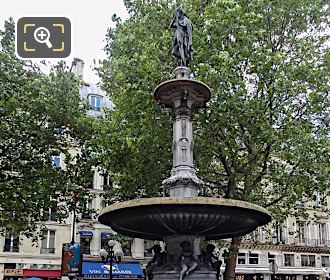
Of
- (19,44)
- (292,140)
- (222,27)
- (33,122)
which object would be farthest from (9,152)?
(19,44)

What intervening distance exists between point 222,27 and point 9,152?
27.8ft

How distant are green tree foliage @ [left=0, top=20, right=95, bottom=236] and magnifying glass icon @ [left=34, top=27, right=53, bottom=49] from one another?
33.6 feet

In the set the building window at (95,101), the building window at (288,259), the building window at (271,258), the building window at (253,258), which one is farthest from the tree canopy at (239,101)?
the building window at (288,259)

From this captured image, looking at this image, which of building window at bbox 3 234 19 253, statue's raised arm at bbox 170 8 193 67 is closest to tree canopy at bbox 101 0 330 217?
statue's raised arm at bbox 170 8 193 67

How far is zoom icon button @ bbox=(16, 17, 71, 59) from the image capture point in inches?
254

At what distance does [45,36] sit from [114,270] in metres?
28.6

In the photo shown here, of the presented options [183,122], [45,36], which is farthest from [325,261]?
[45,36]

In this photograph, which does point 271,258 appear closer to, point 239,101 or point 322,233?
point 322,233

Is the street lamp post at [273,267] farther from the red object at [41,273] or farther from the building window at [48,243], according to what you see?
the building window at [48,243]

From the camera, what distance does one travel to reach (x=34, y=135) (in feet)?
55.8

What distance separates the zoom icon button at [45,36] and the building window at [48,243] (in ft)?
91.3

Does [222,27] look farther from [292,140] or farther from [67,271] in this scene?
[67,271]

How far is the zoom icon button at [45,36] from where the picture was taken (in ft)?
21.1

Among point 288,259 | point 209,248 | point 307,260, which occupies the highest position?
point 209,248
